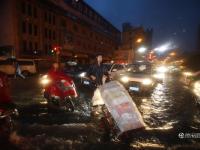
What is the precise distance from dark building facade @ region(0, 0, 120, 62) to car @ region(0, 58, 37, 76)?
11.2 m

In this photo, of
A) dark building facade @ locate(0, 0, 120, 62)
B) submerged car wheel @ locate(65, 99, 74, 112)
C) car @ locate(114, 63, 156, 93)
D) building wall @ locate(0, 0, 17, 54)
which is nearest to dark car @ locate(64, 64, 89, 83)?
car @ locate(114, 63, 156, 93)

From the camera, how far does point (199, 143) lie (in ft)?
20.9

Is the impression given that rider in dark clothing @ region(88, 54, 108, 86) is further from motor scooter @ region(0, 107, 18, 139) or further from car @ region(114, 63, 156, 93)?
car @ region(114, 63, 156, 93)

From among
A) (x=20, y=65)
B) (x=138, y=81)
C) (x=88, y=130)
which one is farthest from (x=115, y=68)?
(x=20, y=65)

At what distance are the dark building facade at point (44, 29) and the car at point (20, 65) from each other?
441 inches

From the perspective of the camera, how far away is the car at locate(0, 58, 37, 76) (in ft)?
94.0

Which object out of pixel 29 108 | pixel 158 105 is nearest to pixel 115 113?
pixel 29 108

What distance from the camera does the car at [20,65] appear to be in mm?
28641

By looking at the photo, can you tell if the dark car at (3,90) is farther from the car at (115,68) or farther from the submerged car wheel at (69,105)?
the car at (115,68)

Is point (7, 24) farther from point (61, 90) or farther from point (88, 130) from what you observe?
point (88, 130)

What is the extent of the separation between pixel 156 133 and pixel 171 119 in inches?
79.8

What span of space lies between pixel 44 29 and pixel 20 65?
840 inches

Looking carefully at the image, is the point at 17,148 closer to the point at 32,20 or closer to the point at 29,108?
the point at 29,108

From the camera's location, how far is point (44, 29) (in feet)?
167
